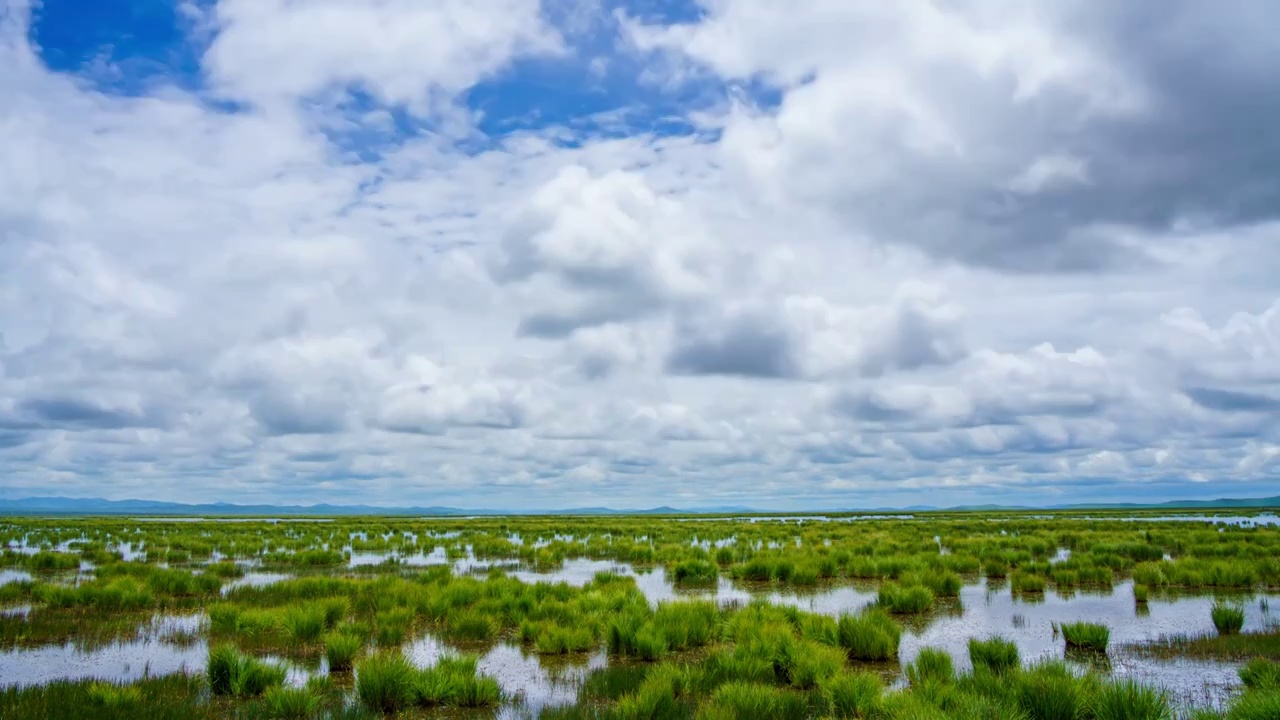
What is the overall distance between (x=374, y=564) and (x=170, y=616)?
11772mm

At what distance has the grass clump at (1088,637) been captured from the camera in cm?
1123

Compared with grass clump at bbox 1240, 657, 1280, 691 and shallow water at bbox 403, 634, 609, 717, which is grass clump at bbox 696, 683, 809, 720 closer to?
shallow water at bbox 403, 634, 609, 717

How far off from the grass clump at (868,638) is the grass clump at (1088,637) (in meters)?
2.82

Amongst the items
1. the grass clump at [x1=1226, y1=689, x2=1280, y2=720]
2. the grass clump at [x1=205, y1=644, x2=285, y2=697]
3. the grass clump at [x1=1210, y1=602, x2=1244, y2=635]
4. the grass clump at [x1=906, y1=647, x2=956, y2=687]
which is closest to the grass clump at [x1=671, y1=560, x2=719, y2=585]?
the grass clump at [x1=906, y1=647, x2=956, y2=687]

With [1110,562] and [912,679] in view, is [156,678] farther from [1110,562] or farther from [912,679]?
[1110,562]

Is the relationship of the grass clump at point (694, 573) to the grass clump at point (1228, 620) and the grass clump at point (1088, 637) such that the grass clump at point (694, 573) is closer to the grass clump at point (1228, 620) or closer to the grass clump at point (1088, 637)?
the grass clump at point (1088, 637)

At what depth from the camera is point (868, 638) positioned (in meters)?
10.9

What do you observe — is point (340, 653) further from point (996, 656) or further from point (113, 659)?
point (996, 656)

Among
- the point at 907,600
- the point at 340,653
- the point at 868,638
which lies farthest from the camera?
the point at 907,600

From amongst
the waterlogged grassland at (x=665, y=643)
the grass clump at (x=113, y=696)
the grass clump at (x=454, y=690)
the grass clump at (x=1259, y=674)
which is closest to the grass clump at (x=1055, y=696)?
the waterlogged grassland at (x=665, y=643)

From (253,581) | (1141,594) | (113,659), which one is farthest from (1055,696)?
(253,581)

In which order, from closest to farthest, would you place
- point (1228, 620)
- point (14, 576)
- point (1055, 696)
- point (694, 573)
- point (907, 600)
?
point (1055, 696), point (1228, 620), point (907, 600), point (14, 576), point (694, 573)

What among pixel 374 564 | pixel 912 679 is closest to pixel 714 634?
pixel 912 679

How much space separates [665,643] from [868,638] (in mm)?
3182
